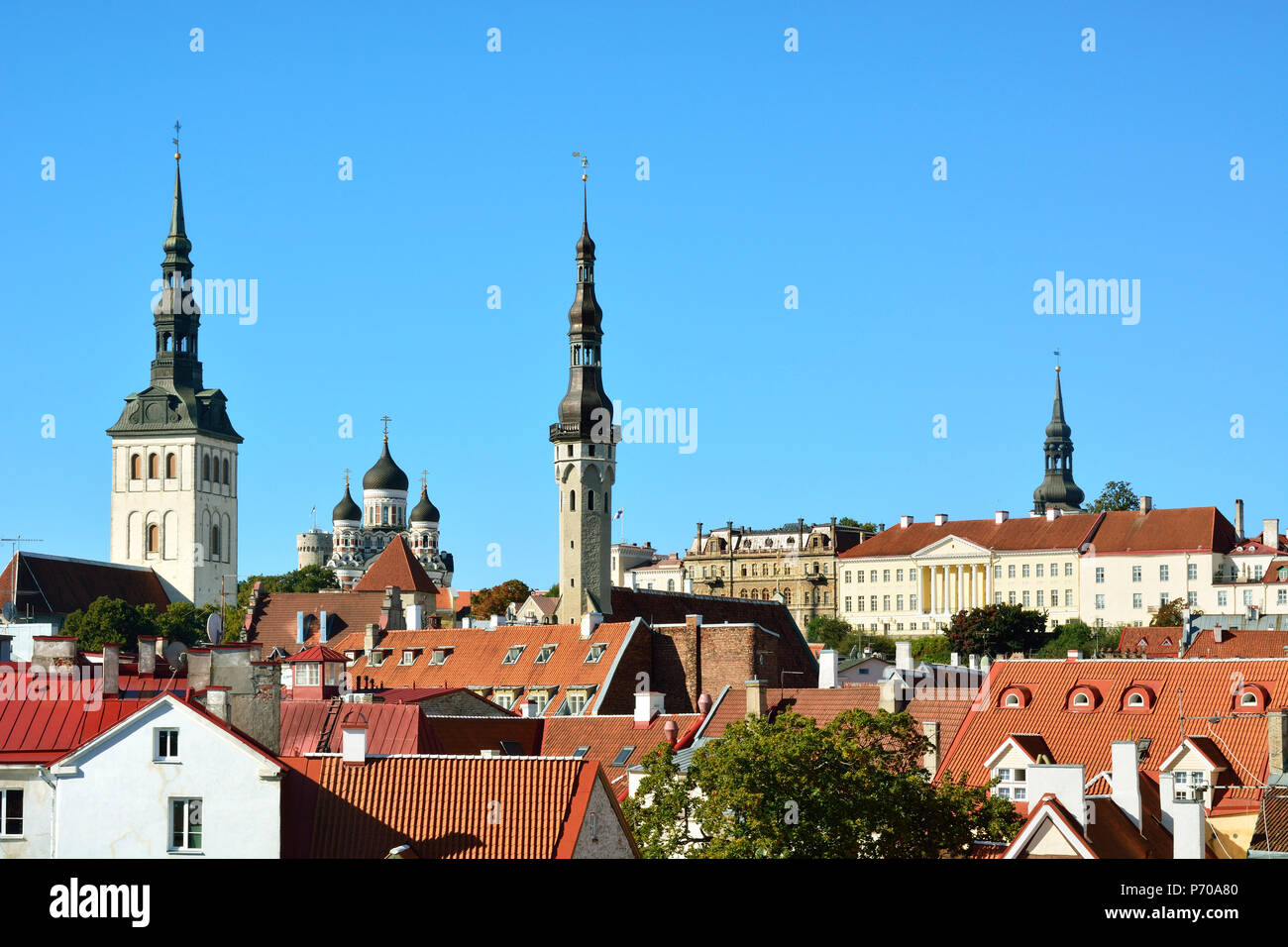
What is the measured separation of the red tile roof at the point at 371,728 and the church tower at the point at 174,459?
13447 cm

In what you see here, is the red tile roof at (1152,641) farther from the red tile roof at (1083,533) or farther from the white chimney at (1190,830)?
the white chimney at (1190,830)

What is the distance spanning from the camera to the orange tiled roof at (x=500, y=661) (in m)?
69.1

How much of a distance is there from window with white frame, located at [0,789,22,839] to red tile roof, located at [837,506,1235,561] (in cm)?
13603

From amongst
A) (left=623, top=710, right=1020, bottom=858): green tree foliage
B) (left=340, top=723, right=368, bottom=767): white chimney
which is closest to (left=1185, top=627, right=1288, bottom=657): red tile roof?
(left=623, top=710, right=1020, bottom=858): green tree foliage

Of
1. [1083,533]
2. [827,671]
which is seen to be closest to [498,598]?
[1083,533]

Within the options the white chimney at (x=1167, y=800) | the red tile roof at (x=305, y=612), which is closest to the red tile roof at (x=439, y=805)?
the white chimney at (x=1167, y=800)

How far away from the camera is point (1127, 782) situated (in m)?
33.5

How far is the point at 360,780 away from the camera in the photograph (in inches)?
1139

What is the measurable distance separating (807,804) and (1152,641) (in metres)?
96.8

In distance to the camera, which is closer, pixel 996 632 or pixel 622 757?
pixel 622 757

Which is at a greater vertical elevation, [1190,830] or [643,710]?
[643,710]

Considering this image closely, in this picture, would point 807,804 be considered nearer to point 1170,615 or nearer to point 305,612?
point 305,612
